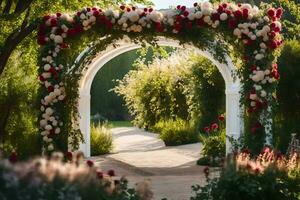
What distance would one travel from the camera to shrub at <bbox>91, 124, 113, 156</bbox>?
15703 millimetres

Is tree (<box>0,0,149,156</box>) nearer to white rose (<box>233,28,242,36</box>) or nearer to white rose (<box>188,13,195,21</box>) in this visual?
white rose (<box>188,13,195,21</box>)

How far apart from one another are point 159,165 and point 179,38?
3.84 metres

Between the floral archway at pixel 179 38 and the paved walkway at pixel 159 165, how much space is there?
154 cm

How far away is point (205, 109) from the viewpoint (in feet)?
60.5

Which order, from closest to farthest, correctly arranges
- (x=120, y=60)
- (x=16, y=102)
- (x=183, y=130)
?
(x=16, y=102), (x=183, y=130), (x=120, y=60)

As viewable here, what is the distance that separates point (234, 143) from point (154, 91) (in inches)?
445

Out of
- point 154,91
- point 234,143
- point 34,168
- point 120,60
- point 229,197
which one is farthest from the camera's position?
point 120,60

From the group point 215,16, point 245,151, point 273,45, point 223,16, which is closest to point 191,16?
point 215,16

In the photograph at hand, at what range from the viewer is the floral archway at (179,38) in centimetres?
972

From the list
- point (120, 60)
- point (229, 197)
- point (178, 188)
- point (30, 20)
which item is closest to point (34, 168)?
point (229, 197)

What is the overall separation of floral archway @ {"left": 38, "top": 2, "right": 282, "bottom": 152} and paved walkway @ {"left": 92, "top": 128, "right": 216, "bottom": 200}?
1.54 meters

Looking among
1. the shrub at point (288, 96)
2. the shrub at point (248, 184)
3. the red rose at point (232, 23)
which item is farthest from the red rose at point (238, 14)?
the shrub at point (248, 184)

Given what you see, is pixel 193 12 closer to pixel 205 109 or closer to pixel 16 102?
pixel 16 102

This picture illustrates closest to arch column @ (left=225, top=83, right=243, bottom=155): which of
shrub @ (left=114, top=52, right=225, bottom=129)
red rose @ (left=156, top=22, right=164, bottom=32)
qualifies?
red rose @ (left=156, top=22, right=164, bottom=32)
